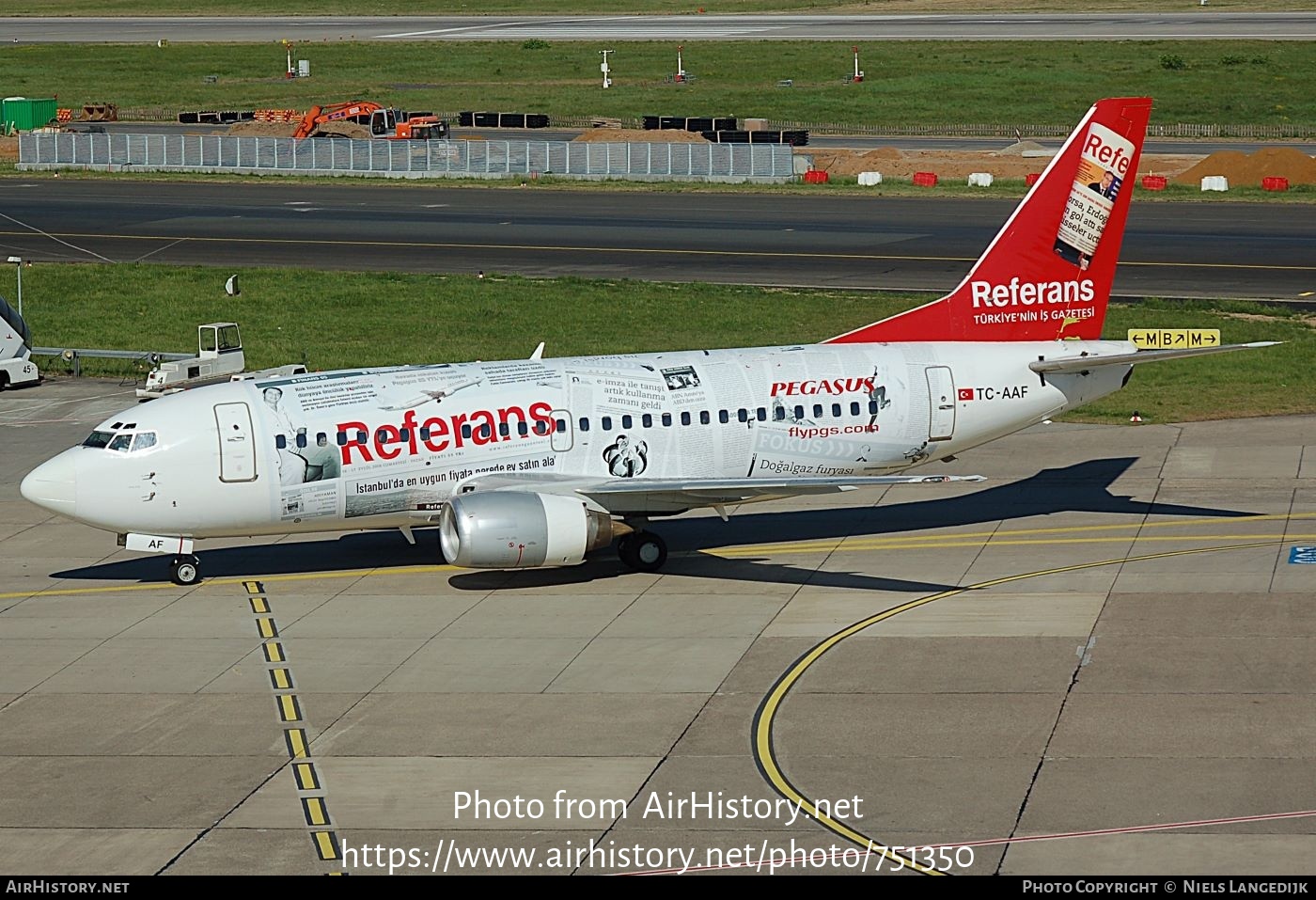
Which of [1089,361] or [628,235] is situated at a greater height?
[628,235]

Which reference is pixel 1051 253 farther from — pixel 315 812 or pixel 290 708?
pixel 315 812

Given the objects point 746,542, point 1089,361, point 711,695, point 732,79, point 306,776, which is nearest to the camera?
point 306,776

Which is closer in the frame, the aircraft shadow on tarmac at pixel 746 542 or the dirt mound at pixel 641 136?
the aircraft shadow on tarmac at pixel 746 542

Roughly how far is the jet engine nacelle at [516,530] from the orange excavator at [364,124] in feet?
280

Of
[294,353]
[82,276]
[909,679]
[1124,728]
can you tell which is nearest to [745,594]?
[909,679]

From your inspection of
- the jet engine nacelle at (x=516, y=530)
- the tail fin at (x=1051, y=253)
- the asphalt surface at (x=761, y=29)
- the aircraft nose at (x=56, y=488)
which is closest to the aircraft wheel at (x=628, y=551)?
the jet engine nacelle at (x=516, y=530)

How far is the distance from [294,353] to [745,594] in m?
29.3

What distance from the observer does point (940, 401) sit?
124 ft

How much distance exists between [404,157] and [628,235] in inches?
1166

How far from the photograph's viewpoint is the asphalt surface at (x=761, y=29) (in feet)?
521

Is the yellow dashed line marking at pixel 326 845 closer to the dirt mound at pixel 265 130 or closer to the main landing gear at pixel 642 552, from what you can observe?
the main landing gear at pixel 642 552

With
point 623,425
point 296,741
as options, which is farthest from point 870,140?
point 296,741

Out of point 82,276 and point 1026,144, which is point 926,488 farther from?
point 1026,144

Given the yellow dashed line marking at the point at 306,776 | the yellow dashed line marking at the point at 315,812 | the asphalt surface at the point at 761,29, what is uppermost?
the asphalt surface at the point at 761,29
